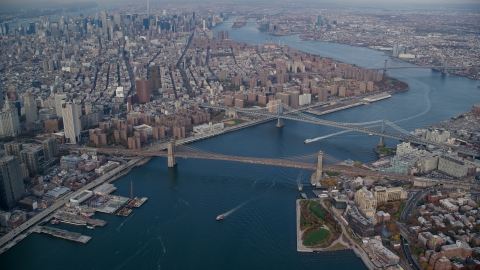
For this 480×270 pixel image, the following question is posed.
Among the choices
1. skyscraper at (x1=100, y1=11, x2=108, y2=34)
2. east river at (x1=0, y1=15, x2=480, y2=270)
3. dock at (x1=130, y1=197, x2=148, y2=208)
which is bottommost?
east river at (x1=0, y1=15, x2=480, y2=270)

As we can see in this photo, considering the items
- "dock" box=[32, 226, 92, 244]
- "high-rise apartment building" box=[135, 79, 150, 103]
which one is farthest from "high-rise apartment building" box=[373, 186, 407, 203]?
"high-rise apartment building" box=[135, 79, 150, 103]

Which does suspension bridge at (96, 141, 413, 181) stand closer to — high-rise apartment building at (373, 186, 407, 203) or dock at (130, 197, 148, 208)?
high-rise apartment building at (373, 186, 407, 203)

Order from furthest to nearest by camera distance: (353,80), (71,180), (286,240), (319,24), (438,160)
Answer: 1. (319,24)
2. (353,80)
3. (438,160)
4. (71,180)
5. (286,240)

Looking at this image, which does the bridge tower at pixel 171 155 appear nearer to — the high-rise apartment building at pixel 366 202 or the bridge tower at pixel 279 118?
the high-rise apartment building at pixel 366 202

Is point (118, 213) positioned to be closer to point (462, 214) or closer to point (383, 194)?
point (383, 194)

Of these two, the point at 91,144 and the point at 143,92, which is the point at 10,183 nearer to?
Answer: the point at 91,144

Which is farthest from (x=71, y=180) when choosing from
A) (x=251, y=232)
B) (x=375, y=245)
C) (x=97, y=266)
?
(x=375, y=245)

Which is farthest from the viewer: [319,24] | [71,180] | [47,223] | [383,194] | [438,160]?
[319,24]

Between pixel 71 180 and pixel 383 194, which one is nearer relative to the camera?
pixel 383 194
